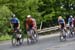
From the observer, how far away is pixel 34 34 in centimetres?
2280

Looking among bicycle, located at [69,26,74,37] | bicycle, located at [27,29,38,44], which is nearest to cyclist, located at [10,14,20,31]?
bicycle, located at [27,29,38,44]

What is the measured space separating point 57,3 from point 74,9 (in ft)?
7.22

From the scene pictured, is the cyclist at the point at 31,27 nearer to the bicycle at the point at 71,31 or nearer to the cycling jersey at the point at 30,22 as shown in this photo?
the cycling jersey at the point at 30,22

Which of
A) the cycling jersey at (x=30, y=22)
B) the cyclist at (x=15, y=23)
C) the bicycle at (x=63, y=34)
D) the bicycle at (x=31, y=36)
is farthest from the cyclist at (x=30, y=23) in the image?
the bicycle at (x=63, y=34)

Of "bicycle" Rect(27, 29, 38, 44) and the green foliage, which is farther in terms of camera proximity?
the green foliage

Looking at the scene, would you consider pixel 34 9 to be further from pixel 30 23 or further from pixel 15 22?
pixel 15 22

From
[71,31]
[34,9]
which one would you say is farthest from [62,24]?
[34,9]

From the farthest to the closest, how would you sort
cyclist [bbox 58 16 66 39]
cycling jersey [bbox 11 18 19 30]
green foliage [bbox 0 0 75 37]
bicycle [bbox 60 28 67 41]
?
1. green foliage [bbox 0 0 75 37]
2. bicycle [bbox 60 28 67 41]
3. cyclist [bbox 58 16 66 39]
4. cycling jersey [bbox 11 18 19 30]

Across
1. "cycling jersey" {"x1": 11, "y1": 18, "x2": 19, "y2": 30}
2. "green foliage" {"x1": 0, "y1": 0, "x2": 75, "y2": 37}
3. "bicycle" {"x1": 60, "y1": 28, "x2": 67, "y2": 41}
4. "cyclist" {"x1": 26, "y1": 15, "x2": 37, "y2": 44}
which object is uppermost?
"cycling jersey" {"x1": 11, "y1": 18, "x2": 19, "y2": 30}

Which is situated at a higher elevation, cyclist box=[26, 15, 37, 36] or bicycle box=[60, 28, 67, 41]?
cyclist box=[26, 15, 37, 36]

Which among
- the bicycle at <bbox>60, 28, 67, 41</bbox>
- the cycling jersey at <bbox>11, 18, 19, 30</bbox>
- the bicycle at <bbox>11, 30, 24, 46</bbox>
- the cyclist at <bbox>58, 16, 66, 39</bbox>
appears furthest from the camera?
the bicycle at <bbox>60, 28, 67, 41</bbox>

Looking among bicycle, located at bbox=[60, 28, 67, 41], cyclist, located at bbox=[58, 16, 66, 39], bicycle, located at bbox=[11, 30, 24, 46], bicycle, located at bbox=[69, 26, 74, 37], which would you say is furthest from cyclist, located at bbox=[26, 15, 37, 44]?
bicycle, located at bbox=[69, 26, 74, 37]

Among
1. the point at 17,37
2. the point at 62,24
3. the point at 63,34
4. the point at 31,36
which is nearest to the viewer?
the point at 17,37

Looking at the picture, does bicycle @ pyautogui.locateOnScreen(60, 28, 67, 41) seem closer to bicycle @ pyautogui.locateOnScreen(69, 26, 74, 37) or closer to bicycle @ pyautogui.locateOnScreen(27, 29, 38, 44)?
bicycle @ pyautogui.locateOnScreen(27, 29, 38, 44)
